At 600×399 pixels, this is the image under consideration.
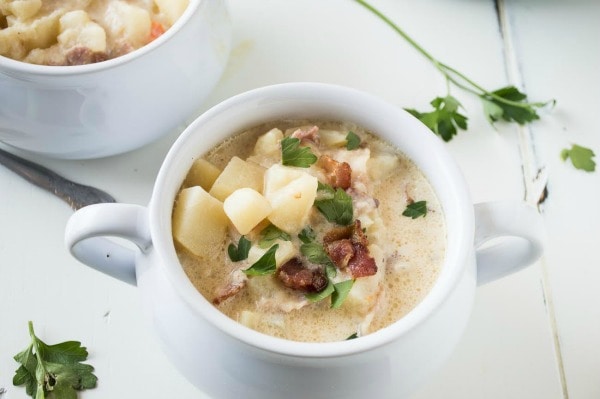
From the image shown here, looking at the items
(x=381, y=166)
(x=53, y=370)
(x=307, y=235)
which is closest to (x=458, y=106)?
(x=381, y=166)

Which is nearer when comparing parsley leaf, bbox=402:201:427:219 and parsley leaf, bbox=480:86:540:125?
parsley leaf, bbox=402:201:427:219

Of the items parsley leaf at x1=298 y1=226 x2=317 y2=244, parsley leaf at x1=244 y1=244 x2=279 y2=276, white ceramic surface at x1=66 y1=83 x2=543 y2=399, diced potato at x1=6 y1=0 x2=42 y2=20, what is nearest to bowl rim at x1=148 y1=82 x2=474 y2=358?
white ceramic surface at x1=66 y1=83 x2=543 y2=399

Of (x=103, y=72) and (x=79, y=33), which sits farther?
(x=79, y=33)

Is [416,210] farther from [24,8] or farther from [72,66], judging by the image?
[24,8]

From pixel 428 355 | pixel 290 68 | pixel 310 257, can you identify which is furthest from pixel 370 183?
pixel 290 68

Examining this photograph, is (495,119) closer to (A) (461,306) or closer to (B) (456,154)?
(B) (456,154)

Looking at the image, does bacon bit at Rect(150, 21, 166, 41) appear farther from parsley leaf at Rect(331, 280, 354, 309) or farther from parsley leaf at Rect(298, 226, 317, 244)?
parsley leaf at Rect(331, 280, 354, 309)

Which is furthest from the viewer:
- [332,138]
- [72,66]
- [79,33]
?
[79,33]

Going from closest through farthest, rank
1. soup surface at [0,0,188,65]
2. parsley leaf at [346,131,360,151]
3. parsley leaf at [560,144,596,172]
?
parsley leaf at [346,131,360,151], soup surface at [0,0,188,65], parsley leaf at [560,144,596,172]
